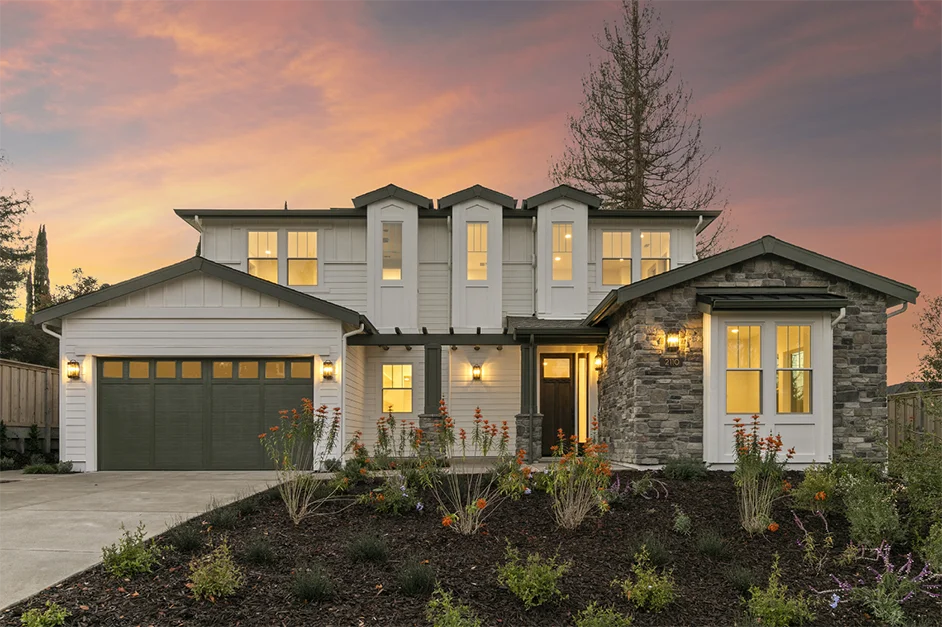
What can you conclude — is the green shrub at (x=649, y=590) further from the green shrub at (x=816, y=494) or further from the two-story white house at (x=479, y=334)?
the two-story white house at (x=479, y=334)

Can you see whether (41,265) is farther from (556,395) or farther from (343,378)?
(556,395)

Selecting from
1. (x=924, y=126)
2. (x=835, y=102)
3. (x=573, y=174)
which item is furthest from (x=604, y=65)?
(x=924, y=126)

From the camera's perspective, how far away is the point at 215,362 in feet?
42.6

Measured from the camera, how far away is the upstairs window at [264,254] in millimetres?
15758

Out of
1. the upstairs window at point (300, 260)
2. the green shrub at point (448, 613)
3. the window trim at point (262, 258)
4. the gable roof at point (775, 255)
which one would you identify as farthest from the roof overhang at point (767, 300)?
the window trim at point (262, 258)

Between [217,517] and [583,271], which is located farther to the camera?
[583,271]

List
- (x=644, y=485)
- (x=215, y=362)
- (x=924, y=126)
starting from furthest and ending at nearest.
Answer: (x=924, y=126) → (x=215, y=362) → (x=644, y=485)

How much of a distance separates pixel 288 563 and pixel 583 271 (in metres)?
11.2

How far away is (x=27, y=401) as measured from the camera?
14.9m

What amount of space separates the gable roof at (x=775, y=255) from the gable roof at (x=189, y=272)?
5.08 meters

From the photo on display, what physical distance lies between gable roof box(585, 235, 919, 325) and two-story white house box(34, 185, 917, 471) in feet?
0.11

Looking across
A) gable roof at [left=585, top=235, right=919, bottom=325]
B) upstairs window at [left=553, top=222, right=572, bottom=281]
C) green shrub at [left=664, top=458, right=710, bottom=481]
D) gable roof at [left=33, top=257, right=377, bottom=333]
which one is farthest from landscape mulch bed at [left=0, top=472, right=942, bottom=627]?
upstairs window at [left=553, top=222, right=572, bottom=281]

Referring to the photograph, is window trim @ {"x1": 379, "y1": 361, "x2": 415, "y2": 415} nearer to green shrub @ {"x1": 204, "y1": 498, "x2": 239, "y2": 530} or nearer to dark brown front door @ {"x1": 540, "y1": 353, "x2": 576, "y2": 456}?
dark brown front door @ {"x1": 540, "y1": 353, "x2": 576, "y2": 456}

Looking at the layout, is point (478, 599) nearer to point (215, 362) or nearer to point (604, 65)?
point (215, 362)
